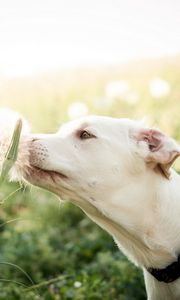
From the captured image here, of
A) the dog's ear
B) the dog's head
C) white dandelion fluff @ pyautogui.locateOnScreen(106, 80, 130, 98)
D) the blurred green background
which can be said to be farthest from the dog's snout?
white dandelion fluff @ pyautogui.locateOnScreen(106, 80, 130, 98)

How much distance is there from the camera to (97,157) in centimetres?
386

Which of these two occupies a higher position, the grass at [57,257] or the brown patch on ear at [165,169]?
the brown patch on ear at [165,169]

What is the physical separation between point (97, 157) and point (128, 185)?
0.87 feet

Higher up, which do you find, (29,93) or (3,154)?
(3,154)

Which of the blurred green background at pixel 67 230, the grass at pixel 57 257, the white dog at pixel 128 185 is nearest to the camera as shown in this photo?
the white dog at pixel 128 185

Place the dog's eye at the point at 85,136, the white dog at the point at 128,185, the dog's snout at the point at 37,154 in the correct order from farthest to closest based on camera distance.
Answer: the dog's eye at the point at 85,136
the white dog at the point at 128,185
the dog's snout at the point at 37,154

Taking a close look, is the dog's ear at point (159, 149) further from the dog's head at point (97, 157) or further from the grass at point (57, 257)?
the grass at point (57, 257)

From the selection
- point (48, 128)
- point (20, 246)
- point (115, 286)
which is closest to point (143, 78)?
point (48, 128)

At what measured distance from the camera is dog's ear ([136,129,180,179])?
3.70m

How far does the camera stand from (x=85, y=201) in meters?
3.86

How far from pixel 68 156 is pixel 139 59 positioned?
37.4ft

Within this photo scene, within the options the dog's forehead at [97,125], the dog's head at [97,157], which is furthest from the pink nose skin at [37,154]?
the dog's forehead at [97,125]

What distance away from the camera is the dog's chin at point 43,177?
12.2ft

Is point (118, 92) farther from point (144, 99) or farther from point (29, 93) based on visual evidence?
point (29, 93)
